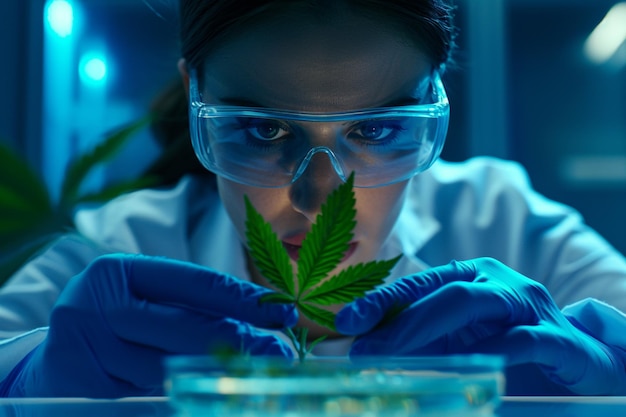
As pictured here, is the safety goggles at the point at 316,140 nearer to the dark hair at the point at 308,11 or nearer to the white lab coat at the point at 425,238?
the dark hair at the point at 308,11

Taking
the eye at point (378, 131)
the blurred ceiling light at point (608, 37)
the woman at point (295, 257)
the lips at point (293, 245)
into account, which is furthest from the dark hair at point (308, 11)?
the blurred ceiling light at point (608, 37)

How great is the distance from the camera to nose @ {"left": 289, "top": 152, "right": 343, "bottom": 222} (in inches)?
30.5

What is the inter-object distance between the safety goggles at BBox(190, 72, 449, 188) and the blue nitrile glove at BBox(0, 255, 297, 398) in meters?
0.20

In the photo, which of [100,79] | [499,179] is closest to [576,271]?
[499,179]

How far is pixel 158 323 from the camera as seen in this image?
0.65 m

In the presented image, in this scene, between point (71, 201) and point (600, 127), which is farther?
point (600, 127)

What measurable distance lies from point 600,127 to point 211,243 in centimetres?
264

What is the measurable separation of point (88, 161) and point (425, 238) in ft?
2.54

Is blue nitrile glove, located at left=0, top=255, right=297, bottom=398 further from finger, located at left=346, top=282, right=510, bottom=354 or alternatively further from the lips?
the lips

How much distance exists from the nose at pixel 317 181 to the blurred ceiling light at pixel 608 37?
235 cm

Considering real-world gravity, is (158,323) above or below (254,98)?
below

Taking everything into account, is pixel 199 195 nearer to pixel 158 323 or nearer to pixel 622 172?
pixel 158 323

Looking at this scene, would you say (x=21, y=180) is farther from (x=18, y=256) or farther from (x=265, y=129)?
(x=265, y=129)

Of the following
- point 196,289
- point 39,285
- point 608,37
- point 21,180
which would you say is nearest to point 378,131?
point 196,289
